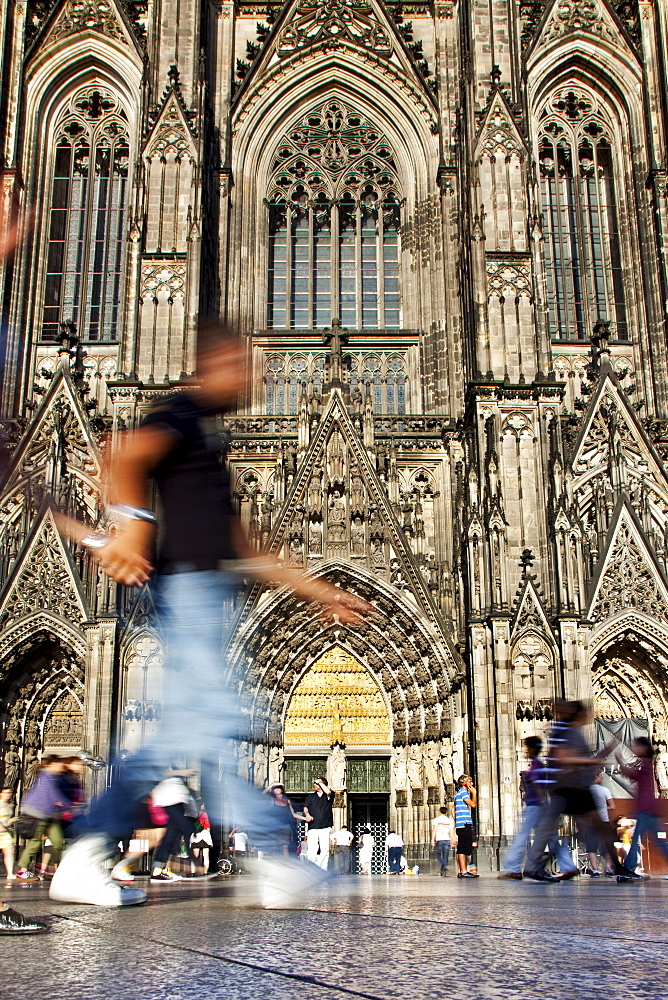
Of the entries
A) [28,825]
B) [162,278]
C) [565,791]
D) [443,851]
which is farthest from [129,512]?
[162,278]

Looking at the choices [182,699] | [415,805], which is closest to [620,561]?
[415,805]

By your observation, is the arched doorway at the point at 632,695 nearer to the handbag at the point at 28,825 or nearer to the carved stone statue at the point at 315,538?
the carved stone statue at the point at 315,538

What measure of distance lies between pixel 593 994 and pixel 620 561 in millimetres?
17530

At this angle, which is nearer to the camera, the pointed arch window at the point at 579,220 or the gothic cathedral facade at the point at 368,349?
the gothic cathedral facade at the point at 368,349

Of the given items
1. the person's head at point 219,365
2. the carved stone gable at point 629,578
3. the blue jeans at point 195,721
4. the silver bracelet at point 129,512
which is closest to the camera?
the silver bracelet at point 129,512

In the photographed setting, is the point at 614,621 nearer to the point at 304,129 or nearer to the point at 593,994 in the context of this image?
the point at 304,129

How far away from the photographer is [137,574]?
→ 431 centimetres

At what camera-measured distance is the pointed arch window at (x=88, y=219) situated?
Result: 2228 cm

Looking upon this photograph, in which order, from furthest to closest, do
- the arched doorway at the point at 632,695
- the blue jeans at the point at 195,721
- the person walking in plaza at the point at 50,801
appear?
the arched doorway at the point at 632,695
the person walking in plaza at the point at 50,801
the blue jeans at the point at 195,721

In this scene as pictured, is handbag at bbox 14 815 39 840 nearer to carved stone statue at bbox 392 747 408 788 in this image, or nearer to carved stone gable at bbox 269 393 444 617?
carved stone gable at bbox 269 393 444 617

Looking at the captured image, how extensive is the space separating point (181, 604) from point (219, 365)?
1.01 meters

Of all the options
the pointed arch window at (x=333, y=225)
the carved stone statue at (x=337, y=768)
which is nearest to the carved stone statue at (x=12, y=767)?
the carved stone statue at (x=337, y=768)

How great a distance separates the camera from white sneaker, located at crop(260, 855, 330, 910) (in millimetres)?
4469

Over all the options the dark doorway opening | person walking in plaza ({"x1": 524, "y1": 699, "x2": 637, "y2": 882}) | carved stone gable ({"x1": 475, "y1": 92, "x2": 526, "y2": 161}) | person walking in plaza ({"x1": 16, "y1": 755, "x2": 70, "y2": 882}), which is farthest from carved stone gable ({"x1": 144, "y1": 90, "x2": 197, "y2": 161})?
person walking in plaza ({"x1": 524, "y1": 699, "x2": 637, "y2": 882})
